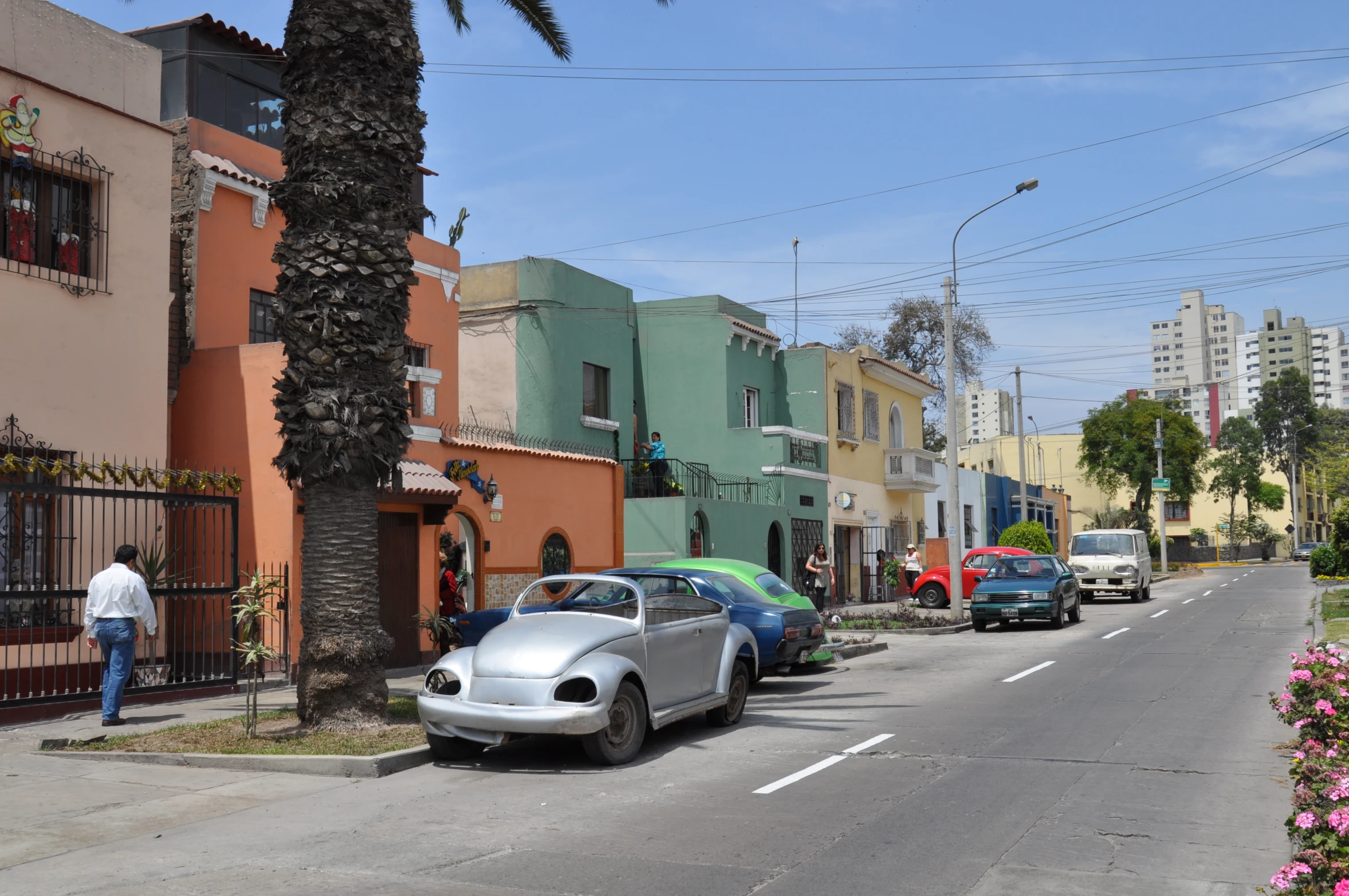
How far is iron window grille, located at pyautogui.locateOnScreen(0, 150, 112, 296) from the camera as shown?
13.9 m

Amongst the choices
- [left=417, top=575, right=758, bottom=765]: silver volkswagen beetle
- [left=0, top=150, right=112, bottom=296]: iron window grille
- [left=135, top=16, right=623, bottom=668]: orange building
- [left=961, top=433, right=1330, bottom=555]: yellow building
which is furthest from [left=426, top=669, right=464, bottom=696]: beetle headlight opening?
[left=961, top=433, right=1330, bottom=555]: yellow building

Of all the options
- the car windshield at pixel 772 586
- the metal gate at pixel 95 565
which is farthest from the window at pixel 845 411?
the metal gate at pixel 95 565

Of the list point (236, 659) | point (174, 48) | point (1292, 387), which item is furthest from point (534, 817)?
point (1292, 387)

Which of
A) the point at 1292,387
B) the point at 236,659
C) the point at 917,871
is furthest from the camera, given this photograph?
the point at 1292,387

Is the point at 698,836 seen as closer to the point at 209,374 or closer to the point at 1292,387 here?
the point at 209,374

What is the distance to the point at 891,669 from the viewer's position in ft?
57.0

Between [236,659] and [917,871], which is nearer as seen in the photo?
[917,871]

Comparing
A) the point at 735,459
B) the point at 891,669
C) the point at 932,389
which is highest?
the point at 932,389

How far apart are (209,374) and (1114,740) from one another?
41.8 ft

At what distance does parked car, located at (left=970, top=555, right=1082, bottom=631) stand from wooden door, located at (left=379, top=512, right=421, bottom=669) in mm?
12496

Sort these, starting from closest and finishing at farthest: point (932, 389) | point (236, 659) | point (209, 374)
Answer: point (236, 659) < point (209, 374) < point (932, 389)

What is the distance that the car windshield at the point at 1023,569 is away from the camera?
2548 centimetres

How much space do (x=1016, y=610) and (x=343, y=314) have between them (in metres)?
17.6

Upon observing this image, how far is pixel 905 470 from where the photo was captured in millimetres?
40781
